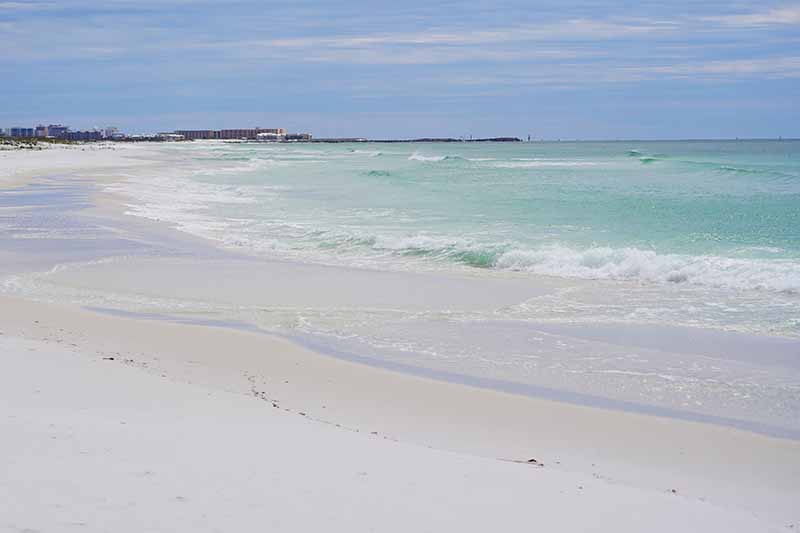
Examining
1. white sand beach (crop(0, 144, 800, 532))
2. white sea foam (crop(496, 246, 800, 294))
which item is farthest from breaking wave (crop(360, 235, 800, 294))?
white sand beach (crop(0, 144, 800, 532))

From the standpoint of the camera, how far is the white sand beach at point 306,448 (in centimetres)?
436

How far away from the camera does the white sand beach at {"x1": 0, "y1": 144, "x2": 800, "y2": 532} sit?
4.36 metres

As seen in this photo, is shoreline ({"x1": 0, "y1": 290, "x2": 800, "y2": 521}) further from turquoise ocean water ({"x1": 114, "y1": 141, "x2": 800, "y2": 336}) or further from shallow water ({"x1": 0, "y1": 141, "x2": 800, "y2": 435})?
turquoise ocean water ({"x1": 114, "y1": 141, "x2": 800, "y2": 336})

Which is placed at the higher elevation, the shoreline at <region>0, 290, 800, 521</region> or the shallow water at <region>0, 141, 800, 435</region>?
the shallow water at <region>0, 141, 800, 435</region>

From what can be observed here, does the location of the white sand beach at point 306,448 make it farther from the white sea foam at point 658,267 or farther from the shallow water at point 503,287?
the white sea foam at point 658,267

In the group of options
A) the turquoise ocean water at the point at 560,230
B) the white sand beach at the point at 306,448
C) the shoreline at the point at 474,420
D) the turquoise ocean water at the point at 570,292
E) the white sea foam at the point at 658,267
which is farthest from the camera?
the white sea foam at the point at 658,267

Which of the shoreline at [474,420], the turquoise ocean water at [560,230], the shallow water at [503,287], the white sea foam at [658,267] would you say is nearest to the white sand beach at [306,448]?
the shoreline at [474,420]

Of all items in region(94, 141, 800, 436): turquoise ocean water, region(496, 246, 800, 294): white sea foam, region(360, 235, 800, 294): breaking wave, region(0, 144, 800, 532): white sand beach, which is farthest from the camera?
region(360, 235, 800, 294): breaking wave

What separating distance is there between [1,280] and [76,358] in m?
6.20

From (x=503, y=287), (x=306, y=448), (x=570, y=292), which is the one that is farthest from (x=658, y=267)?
(x=306, y=448)

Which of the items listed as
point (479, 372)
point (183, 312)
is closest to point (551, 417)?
point (479, 372)

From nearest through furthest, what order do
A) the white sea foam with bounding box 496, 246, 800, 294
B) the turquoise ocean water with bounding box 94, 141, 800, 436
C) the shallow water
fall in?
the turquoise ocean water with bounding box 94, 141, 800, 436, the shallow water, the white sea foam with bounding box 496, 246, 800, 294

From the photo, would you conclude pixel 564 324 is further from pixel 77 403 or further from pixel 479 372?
pixel 77 403

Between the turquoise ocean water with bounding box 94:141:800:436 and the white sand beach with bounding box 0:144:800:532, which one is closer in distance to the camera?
the white sand beach with bounding box 0:144:800:532
